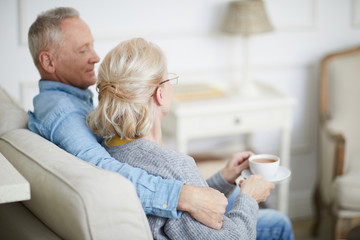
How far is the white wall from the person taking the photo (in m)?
2.57

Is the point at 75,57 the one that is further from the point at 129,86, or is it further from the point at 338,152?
the point at 338,152

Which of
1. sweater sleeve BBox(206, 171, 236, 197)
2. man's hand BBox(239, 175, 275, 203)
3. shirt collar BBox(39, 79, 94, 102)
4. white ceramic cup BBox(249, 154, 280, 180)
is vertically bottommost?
sweater sleeve BBox(206, 171, 236, 197)

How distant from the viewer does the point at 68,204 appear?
98 centimetres

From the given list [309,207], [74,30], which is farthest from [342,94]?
[74,30]

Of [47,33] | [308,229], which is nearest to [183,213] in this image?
[47,33]

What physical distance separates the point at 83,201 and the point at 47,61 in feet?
2.98

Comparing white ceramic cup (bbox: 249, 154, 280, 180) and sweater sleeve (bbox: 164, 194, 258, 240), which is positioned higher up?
white ceramic cup (bbox: 249, 154, 280, 180)

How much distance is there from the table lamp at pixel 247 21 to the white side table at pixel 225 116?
111 mm

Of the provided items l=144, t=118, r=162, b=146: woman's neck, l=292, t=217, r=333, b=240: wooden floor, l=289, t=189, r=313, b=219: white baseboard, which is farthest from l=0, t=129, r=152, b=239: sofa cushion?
l=289, t=189, r=313, b=219: white baseboard

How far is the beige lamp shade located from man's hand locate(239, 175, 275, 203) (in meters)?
1.35

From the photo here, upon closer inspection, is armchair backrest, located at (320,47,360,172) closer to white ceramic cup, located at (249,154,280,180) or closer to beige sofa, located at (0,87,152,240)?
white ceramic cup, located at (249,154,280,180)

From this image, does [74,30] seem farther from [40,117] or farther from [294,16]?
[294,16]

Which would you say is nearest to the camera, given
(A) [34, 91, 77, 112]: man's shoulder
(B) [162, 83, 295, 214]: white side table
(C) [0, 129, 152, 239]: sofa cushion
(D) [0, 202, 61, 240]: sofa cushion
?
(C) [0, 129, 152, 239]: sofa cushion

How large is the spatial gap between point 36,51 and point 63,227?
0.88 meters
